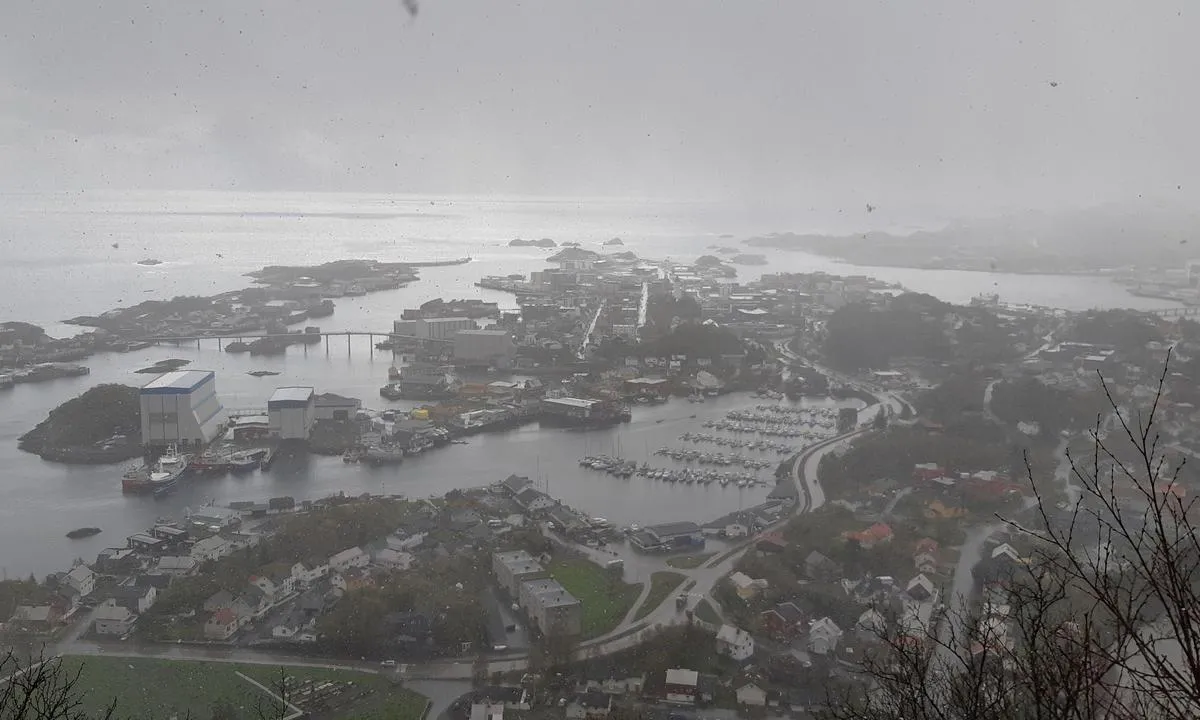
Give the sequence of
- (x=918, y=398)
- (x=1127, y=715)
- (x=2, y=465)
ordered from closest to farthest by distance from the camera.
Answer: (x=1127, y=715) → (x=2, y=465) → (x=918, y=398)

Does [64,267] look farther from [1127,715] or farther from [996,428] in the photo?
[1127,715]

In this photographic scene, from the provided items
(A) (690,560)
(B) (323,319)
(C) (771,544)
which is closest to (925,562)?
(C) (771,544)

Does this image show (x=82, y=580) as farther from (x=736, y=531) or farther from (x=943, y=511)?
(x=943, y=511)

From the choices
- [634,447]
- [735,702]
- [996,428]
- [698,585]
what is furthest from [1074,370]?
[735,702]

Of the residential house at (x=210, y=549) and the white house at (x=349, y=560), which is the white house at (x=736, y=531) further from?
the residential house at (x=210, y=549)

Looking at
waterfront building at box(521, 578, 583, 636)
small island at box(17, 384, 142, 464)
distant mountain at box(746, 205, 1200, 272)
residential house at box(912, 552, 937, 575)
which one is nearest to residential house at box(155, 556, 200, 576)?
waterfront building at box(521, 578, 583, 636)

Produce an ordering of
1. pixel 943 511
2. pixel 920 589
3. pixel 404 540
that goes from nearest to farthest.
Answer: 1. pixel 920 589
2. pixel 404 540
3. pixel 943 511

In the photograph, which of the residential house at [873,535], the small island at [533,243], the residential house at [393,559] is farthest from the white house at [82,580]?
the small island at [533,243]
